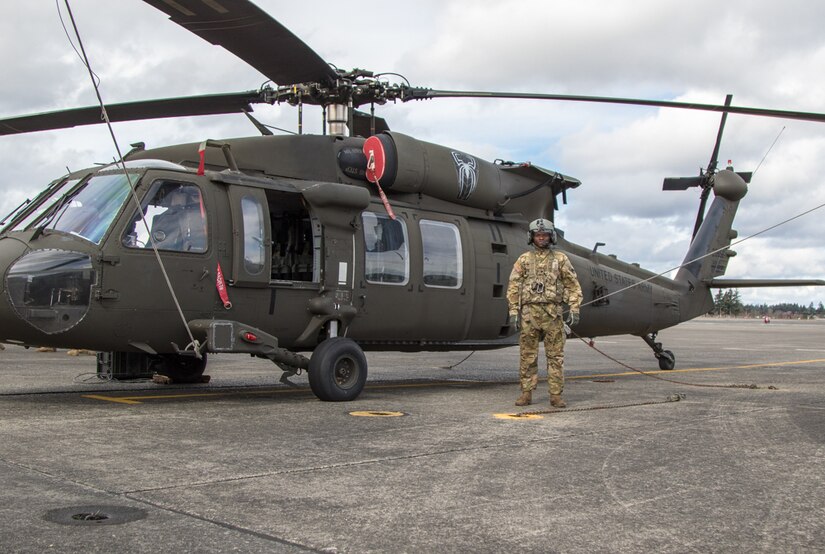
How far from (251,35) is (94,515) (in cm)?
465

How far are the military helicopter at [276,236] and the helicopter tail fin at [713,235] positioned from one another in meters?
4.58

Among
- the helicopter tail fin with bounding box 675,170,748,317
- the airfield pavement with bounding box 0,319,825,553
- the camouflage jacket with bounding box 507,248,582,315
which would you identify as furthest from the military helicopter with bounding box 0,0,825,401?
the helicopter tail fin with bounding box 675,170,748,317

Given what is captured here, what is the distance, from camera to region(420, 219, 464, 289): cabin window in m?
10.3

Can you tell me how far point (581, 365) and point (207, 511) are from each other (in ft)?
43.3

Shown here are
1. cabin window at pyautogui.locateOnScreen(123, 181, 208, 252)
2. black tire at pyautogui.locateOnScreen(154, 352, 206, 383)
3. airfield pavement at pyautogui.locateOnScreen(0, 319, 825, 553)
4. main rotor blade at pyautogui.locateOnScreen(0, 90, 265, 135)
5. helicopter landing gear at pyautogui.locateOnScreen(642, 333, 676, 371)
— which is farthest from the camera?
helicopter landing gear at pyautogui.locateOnScreen(642, 333, 676, 371)

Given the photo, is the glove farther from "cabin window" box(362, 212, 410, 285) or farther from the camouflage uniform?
"cabin window" box(362, 212, 410, 285)

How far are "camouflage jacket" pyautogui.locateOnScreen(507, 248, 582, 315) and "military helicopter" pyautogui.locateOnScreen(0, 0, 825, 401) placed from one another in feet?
5.15

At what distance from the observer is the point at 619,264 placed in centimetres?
1361

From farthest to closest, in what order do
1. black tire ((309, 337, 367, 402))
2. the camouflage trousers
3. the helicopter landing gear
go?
1. the helicopter landing gear
2. the camouflage trousers
3. black tire ((309, 337, 367, 402))

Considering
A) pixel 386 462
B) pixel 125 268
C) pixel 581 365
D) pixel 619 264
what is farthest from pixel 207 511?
pixel 581 365

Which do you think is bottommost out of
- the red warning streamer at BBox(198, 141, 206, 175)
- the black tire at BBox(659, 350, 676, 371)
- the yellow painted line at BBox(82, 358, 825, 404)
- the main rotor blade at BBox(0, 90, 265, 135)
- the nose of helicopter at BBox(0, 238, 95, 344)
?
the yellow painted line at BBox(82, 358, 825, 404)

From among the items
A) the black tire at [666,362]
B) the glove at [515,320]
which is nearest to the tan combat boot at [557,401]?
the glove at [515,320]

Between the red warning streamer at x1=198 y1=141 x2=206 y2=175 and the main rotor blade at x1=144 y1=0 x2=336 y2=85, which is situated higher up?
the main rotor blade at x1=144 y1=0 x2=336 y2=85

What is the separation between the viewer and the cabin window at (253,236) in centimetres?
848
